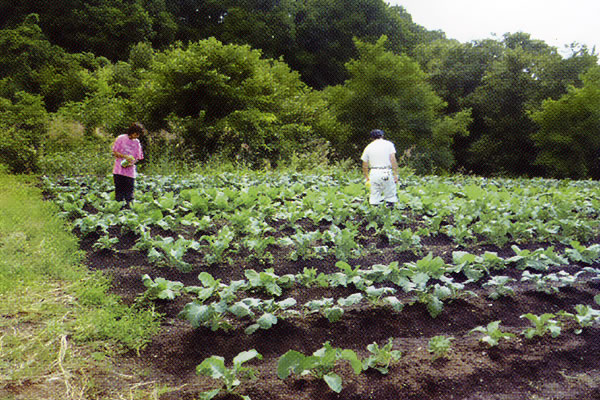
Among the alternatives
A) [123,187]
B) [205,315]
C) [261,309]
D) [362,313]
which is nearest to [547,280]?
[362,313]

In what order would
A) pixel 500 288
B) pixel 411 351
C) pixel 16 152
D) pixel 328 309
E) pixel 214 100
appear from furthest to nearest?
pixel 214 100
pixel 16 152
pixel 500 288
pixel 328 309
pixel 411 351

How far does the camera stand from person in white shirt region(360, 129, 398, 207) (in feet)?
26.2

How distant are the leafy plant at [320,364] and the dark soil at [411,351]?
120mm

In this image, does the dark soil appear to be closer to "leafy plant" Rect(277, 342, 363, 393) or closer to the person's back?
"leafy plant" Rect(277, 342, 363, 393)

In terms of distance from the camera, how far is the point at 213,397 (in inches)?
93.0

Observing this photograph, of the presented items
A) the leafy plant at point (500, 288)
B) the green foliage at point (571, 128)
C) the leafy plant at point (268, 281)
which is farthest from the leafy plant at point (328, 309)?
the green foliage at point (571, 128)

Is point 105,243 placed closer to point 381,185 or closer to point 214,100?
point 381,185

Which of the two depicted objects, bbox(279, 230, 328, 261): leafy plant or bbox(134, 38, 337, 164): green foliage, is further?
bbox(134, 38, 337, 164): green foliage

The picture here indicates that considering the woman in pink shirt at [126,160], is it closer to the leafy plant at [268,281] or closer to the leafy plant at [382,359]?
the leafy plant at [268,281]

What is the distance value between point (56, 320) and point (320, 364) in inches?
79.1

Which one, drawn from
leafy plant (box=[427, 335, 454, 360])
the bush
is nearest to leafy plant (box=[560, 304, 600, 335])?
leafy plant (box=[427, 335, 454, 360])

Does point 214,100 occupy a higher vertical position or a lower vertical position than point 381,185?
higher

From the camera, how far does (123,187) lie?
24.6 ft

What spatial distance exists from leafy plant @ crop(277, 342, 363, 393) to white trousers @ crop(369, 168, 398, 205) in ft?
18.9
